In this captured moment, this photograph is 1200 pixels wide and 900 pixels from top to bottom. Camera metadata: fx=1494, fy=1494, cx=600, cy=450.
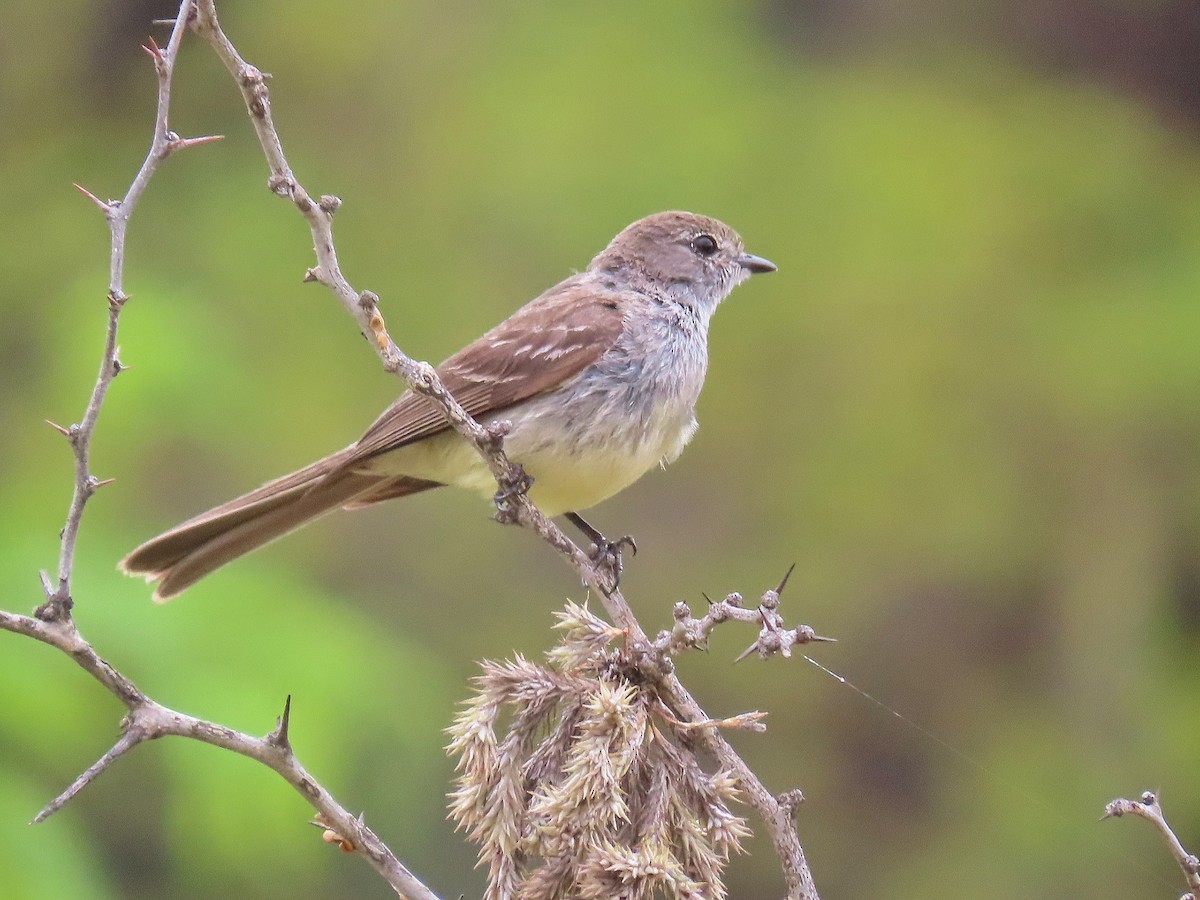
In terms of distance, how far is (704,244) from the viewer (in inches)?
225

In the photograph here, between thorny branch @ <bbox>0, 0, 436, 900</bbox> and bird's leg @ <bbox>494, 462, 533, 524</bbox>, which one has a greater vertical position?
bird's leg @ <bbox>494, 462, 533, 524</bbox>

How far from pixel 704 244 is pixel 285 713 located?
3.60 m

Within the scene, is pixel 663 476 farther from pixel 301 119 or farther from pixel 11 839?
pixel 11 839

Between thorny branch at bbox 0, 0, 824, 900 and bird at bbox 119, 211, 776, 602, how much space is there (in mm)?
1643

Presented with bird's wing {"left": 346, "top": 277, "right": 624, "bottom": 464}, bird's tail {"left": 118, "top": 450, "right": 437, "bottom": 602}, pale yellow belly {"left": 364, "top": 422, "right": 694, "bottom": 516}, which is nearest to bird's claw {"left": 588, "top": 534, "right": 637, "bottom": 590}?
pale yellow belly {"left": 364, "top": 422, "right": 694, "bottom": 516}

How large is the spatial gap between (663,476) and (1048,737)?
2385 millimetres

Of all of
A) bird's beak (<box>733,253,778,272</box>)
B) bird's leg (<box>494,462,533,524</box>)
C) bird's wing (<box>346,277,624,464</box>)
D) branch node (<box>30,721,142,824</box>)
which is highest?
bird's beak (<box>733,253,778,272</box>)

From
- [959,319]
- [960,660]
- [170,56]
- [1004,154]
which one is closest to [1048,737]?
[960,660]

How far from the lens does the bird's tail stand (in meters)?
4.41

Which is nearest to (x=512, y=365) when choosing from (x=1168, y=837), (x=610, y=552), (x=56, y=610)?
(x=610, y=552)

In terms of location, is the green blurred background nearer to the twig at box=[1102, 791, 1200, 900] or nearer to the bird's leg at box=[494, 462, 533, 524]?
the bird's leg at box=[494, 462, 533, 524]

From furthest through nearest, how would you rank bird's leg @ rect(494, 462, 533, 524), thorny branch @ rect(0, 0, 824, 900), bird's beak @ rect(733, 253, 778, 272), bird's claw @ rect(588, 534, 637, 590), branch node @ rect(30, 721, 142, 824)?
bird's beak @ rect(733, 253, 778, 272) < bird's claw @ rect(588, 534, 637, 590) < bird's leg @ rect(494, 462, 533, 524) < thorny branch @ rect(0, 0, 824, 900) < branch node @ rect(30, 721, 142, 824)

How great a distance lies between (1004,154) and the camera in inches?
Answer: 328

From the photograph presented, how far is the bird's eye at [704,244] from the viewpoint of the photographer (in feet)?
18.6
